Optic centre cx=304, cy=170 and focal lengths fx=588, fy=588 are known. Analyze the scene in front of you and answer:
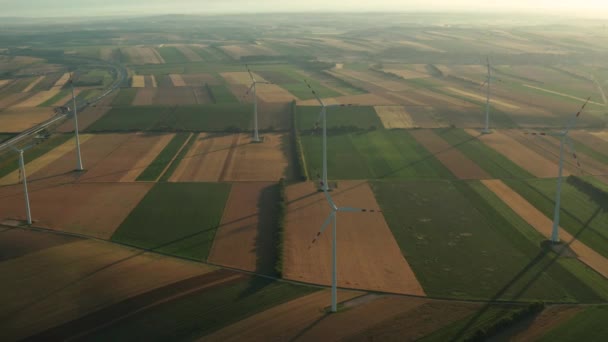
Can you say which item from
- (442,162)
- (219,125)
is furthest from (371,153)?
(219,125)

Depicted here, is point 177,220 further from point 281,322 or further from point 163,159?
point 163,159

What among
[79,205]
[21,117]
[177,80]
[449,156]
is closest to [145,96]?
[177,80]

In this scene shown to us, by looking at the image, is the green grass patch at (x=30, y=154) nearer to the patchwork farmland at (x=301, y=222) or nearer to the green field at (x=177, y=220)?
the patchwork farmland at (x=301, y=222)

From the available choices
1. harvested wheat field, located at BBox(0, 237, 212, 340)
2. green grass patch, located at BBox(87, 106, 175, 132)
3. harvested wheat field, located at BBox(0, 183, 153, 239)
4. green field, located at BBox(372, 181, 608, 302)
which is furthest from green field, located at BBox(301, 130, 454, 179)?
green grass patch, located at BBox(87, 106, 175, 132)

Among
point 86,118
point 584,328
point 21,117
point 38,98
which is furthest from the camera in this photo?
point 38,98

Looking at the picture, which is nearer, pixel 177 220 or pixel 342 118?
pixel 177 220

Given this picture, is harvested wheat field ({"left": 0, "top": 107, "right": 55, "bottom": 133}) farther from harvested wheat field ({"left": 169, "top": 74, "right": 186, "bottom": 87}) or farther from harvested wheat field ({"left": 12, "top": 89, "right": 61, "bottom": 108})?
harvested wheat field ({"left": 169, "top": 74, "right": 186, "bottom": 87})
